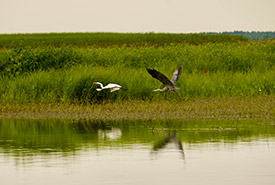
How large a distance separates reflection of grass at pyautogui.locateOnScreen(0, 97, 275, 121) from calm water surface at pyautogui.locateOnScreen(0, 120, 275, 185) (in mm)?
1788

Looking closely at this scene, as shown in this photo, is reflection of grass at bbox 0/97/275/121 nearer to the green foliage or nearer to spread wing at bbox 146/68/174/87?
spread wing at bbox 146/68/174/87

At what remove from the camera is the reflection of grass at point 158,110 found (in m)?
18.2

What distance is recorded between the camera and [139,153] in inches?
445

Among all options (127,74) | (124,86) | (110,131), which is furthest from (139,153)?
(127,74)

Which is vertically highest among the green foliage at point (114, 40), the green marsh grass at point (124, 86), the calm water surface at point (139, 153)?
the green foliage at point (114, 40)

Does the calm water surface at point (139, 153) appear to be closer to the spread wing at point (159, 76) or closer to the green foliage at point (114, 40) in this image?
the spread wing at point (159, 76)

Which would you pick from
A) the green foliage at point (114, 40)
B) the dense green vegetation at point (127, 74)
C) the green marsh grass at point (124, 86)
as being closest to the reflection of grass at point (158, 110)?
the green marsh grass at point (124, 86)

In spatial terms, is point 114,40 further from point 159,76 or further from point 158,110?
point 159,76

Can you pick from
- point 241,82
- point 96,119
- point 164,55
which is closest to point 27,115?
point 96,119

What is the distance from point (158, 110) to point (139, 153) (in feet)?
27.2

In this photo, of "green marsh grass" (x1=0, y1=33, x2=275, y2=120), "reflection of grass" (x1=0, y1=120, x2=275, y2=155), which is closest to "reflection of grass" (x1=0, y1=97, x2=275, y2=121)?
"green marsh grass" (x1=0, y1=33, x2=275, y2=120)

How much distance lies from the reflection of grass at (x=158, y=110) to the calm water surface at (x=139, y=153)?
179cm

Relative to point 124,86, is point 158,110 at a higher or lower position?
lower

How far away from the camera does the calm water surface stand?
8.97 metres
